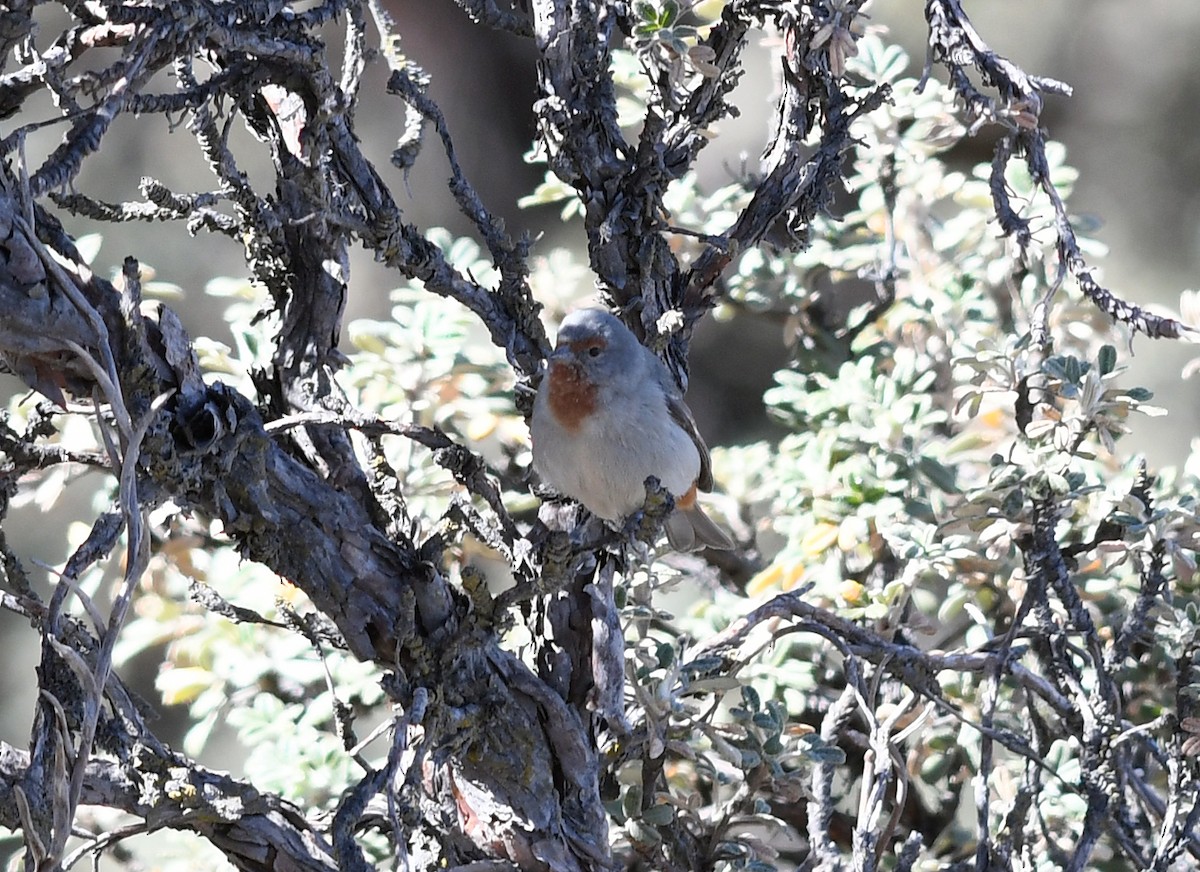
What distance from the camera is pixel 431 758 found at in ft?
6.40

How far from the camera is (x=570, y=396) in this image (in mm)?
2566

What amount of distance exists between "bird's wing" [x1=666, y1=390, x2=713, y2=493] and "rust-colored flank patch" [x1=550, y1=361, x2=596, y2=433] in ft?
0.57

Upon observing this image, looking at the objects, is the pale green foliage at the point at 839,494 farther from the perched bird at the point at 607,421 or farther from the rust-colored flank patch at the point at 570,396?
the rust-colored flank patch at the point at 570,396

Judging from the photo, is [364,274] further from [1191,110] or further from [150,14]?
[150,14]

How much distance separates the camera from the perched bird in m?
2.47

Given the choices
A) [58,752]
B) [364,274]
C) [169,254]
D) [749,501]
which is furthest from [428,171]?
[58,752]

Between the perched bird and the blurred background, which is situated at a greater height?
the blurred background

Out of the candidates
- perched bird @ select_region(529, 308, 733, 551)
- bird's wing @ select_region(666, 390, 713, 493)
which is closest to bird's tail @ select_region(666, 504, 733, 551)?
bird's wing @ select_region(666, 390, 713, 493)

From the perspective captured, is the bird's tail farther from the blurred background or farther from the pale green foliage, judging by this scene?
the blurred background

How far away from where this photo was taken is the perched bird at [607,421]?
Answer: 2469 mm

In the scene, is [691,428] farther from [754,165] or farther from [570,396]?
[754,165]

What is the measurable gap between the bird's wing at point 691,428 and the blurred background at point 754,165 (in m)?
2.78

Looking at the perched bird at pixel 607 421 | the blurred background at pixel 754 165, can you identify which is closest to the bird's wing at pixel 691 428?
the perched bird at pixel 607 421

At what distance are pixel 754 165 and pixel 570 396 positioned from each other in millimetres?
3670
